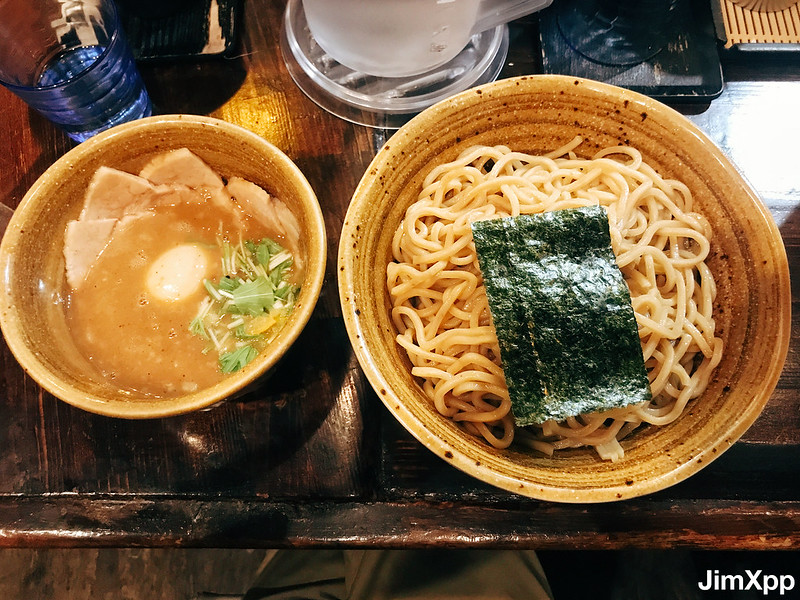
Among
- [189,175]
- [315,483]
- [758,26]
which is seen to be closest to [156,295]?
[189,175]

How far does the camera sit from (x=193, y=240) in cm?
156

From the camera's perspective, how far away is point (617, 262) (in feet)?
4.53

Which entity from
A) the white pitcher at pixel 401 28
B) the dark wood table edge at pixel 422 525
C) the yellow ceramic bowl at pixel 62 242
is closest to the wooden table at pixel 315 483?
the dark wood table edge at pixel 422 525

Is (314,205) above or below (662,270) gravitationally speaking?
above

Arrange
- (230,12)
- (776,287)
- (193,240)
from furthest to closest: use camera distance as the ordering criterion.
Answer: (230,12), (193,240), (776,287)

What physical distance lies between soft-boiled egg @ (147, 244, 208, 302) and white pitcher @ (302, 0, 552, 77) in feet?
2.70

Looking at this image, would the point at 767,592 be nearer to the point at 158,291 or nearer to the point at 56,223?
the point at 158,291

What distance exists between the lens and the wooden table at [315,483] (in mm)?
1427

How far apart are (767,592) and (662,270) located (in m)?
1.51

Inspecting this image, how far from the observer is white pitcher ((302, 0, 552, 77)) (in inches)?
61.2

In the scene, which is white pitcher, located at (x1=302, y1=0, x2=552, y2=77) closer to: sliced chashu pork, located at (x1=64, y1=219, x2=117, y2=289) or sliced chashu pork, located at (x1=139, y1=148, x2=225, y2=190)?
sliced chashu pork, located at (x1=139, y1=148, x2=225, y2=190)

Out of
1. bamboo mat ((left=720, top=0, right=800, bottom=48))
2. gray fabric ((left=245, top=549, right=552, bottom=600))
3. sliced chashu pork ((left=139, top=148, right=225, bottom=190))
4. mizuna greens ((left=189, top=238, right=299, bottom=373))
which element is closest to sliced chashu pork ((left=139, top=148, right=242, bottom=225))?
sliced chashu pork ((left=139, top=148, right=225, bottom=190))

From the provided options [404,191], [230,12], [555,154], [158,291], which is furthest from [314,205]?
[230,12]

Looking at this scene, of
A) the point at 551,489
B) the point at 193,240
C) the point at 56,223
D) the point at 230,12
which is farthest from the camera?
the point at 230,12
